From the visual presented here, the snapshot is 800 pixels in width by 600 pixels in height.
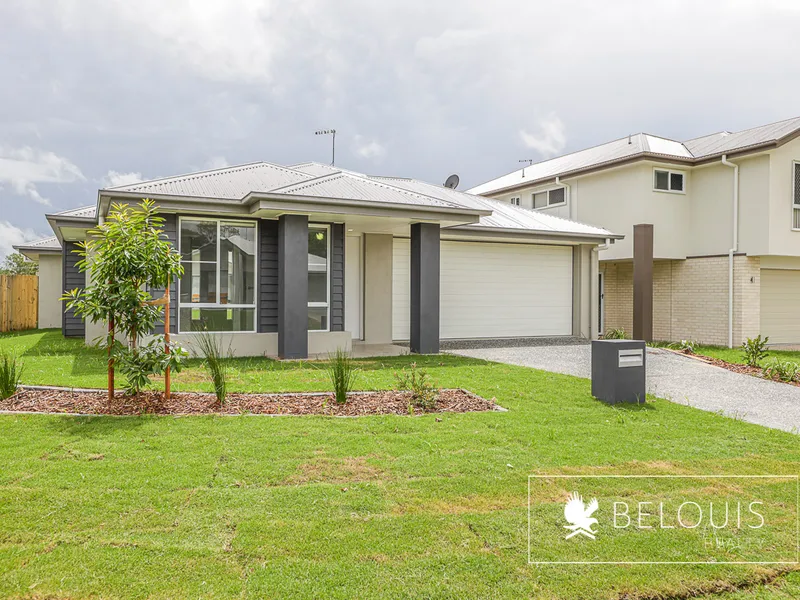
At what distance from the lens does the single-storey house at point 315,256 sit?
1156 cm

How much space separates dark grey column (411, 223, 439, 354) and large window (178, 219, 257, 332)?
11.6ft

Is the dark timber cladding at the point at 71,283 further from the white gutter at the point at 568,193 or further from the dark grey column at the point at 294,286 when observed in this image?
the white gutter at the point at 568,193

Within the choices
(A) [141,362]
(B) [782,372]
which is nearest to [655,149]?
(B) [782,372]

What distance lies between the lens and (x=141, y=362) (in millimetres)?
6887

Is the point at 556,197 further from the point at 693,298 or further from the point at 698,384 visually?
the point at 698,384

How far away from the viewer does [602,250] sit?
63.6ft

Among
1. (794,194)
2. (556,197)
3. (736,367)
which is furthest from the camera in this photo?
(556,197)

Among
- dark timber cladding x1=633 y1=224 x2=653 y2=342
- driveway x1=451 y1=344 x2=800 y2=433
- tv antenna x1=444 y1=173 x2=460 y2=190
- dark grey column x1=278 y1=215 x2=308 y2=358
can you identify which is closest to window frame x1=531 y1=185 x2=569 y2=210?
tv antenna x1=444 y1=173 x2=460 y2=190

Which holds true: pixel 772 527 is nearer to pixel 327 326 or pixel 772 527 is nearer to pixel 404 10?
pixel 327 326

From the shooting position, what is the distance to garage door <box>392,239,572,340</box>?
51.7 feet

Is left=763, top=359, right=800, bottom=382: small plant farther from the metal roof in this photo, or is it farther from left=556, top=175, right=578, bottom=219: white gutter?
left=556, top=175, right=578, bottom=219: white gutter

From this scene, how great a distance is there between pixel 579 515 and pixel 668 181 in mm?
17172

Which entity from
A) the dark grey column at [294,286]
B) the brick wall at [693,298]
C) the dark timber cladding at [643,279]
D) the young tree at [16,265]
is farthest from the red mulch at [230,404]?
the young tree at [16,265]

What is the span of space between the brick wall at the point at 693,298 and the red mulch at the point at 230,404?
13.0 m
